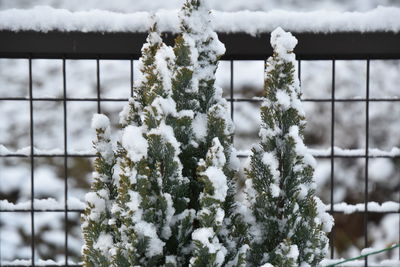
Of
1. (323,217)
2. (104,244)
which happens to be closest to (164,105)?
(104,244)

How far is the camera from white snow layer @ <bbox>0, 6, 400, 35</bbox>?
19.6 feet

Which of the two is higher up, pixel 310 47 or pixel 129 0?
pixel 129 0

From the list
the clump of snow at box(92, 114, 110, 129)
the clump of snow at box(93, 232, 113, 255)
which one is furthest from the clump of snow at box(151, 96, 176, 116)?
the clump of snow at box(93, 232, 113, 255)

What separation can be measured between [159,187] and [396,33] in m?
3.06

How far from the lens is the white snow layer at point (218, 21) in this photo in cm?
599

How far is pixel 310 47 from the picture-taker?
605 cm

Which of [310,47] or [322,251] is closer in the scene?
[322,251]

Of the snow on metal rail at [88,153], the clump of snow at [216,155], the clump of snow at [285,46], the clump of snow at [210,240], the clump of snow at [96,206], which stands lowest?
the clump of snow at [210,240]

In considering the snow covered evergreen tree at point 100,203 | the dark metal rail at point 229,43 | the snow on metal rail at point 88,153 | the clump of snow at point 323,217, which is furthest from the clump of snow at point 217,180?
the snow on metal rail at point 88,153

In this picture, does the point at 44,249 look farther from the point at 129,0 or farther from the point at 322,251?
the point at 322,251

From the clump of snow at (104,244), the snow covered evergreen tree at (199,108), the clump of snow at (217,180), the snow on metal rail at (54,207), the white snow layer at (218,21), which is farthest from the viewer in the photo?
the snow on metal rail at (54,207)

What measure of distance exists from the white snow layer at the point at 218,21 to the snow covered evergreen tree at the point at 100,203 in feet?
6.34

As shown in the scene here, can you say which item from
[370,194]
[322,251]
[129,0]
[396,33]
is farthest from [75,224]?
[322,251]

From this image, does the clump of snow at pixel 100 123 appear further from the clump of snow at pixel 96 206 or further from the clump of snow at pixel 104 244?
the clump of snow at pixel 104 244
